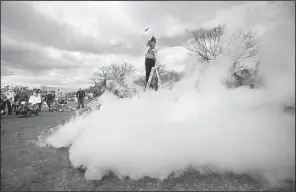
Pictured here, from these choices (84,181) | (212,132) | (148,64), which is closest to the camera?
(84,181)

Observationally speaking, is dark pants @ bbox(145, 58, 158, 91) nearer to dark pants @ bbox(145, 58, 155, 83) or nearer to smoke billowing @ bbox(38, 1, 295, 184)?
dark pants @ bbox(145, 58, 155, 83)

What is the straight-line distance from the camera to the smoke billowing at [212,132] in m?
2.76

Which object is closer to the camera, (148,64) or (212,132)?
(212,132)

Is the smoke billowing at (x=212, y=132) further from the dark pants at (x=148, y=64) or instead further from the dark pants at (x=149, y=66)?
the dark pants at (x=148, y=64)

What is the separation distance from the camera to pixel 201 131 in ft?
10.8

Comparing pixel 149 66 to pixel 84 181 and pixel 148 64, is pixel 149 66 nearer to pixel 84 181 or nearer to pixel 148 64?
pixel 148 64

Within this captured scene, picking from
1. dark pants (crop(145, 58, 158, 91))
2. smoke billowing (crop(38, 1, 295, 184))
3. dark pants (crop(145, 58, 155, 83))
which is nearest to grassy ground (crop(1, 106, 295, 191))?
smoke billowing (crop(38, 1, 295, 184))

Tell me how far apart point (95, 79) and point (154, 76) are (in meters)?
66.8

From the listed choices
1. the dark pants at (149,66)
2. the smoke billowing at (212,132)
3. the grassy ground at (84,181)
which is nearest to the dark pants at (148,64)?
the dark pants at (149,66)

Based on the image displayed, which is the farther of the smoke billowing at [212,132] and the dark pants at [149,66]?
the dark pants at [149,66]

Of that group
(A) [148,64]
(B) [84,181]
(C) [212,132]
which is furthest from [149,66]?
(B) [84,181]

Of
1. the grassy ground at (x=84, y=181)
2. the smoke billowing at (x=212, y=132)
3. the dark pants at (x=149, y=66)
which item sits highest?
the dark pants at (x=149, y=66)

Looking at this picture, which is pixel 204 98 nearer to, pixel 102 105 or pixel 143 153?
A: pixel 143 153

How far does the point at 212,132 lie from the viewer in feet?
10.7
